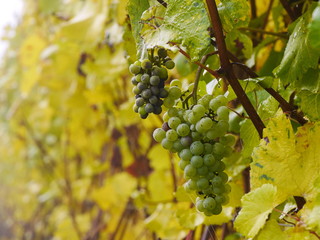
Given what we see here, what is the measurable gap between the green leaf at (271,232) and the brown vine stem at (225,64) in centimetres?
9

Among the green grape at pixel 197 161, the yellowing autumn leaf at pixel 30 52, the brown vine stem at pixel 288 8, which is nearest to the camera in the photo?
the green grape at pixel 197 161

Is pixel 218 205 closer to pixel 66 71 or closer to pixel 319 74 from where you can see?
pixel 319 74

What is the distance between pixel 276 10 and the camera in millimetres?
556

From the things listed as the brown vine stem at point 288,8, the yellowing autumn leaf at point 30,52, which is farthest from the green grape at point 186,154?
the yellowing autumn leaf at point 30,52

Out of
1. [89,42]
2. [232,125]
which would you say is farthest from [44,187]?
[232,125]

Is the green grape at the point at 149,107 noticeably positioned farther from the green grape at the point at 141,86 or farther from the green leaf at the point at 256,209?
the green leaf at the point at 256,209

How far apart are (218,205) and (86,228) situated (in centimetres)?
155

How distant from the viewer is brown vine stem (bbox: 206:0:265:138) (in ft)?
1.20

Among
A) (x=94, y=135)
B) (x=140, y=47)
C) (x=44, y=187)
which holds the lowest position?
(x=44, y=187)

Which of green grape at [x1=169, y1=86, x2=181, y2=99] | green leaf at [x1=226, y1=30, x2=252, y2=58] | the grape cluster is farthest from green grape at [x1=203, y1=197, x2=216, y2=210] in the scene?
green leaf at [x1=226, y1=30, x2=252, y2=58]

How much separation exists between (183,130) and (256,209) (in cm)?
10

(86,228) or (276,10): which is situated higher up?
(276,10)

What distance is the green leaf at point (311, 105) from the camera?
0.41 m

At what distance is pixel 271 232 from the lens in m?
0.37
